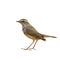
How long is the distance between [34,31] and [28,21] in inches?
5.7

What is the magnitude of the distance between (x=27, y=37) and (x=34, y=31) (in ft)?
0.20

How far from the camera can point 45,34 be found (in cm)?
333

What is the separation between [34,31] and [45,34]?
0.12 m

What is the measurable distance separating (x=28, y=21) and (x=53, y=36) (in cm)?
20

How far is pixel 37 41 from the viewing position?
329 cm

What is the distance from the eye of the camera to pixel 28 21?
11.0ft

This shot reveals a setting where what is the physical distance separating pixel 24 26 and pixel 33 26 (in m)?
0.12

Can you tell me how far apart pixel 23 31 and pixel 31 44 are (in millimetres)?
110

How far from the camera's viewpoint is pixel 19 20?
329 centimetres

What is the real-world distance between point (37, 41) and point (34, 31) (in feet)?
0.27

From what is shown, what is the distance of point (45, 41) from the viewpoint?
3334 mm

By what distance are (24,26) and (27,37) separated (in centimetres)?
7

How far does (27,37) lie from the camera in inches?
128

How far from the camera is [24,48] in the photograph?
332 cm
